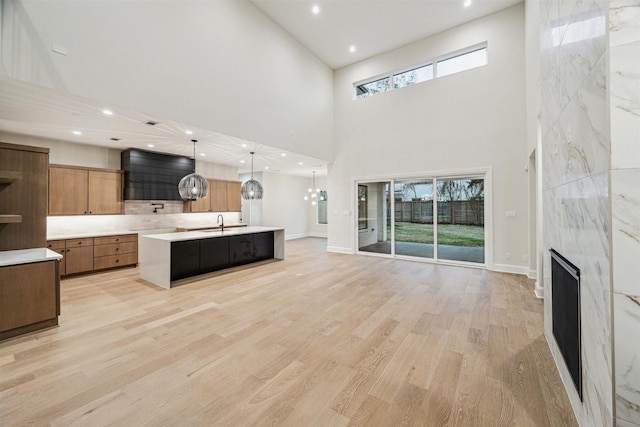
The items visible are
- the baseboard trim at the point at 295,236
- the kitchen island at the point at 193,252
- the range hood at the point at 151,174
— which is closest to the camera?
the kitchen island at the point at 193,252

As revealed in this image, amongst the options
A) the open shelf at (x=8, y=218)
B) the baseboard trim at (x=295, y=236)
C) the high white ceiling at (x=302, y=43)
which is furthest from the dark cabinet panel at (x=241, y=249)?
the baseboard trim at (x=295, y=236)

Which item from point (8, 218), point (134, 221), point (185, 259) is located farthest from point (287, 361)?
point (134, 221)

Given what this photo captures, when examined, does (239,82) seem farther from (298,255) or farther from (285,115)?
(298,255)

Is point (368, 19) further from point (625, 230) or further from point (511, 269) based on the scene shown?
point (625, 230)

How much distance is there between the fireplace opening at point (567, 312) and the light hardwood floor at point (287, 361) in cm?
31

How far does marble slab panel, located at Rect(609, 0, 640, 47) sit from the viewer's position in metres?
1.19

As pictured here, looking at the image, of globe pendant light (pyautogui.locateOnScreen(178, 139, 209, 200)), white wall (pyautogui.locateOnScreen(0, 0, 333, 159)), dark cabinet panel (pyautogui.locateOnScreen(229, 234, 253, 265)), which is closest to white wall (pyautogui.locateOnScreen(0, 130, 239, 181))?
globe pendant light (pyautogui.locateOnScreen(178, 139, 209, 200))

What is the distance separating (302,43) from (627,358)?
8.34 meters

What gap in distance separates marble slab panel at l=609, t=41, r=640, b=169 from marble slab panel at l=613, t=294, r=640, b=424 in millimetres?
649

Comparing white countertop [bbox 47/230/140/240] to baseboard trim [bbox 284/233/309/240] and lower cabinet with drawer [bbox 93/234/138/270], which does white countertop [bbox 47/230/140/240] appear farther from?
baseboard trim [bbox 284/233/309/240]

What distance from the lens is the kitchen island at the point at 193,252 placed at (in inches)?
189

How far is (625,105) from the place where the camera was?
119 cm

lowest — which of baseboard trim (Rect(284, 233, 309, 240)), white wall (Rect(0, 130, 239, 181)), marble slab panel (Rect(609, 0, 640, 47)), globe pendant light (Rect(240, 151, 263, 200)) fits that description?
baseboard trim (Rect(284, 233, 309, 240))

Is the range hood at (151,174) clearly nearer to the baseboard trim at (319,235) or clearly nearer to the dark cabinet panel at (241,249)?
the dark cabinet panel at (241,249)
